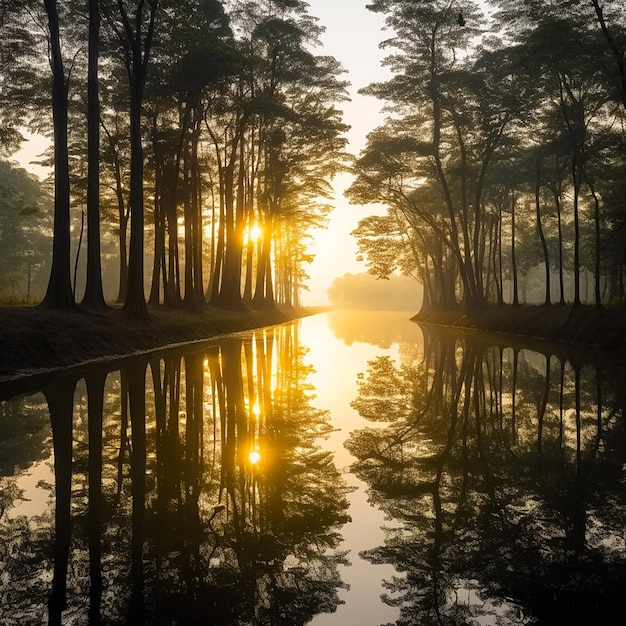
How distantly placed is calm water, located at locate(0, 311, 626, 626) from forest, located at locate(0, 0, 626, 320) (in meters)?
12.7

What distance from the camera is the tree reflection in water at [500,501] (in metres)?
3.71

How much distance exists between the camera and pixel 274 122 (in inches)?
1465

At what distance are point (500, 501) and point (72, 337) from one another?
48.4 feet

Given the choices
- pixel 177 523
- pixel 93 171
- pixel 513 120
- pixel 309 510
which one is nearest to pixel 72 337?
pixel 93 171

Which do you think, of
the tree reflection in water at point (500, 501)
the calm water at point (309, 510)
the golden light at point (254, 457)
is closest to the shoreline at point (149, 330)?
the calm water at point (309, 510)

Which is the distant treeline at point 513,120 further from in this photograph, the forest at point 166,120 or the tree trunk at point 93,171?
the tree trunk at point 93,171

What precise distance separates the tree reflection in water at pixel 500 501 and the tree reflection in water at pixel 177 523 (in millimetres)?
651

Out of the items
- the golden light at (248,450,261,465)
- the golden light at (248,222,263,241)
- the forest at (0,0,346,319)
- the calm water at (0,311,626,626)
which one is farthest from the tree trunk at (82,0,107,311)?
the golden light at (248,222,263,241)

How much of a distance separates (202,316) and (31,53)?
1457 centimetres

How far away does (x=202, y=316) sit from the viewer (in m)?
30.5

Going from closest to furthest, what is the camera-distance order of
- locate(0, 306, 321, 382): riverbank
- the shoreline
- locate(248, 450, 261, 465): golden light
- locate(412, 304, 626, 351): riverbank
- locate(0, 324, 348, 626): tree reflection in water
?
locate(0, 324, 348, 626): tree reflection in water < locate(248, 450, 261, 465): golden light < locate(0, 306, 321, 382): riverbank < the shoreline < locate(412, 304, 626, 351): riverbank

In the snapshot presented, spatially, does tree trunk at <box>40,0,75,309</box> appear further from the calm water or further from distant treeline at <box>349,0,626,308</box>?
distant treeline at <box>349,0,626,308</box>

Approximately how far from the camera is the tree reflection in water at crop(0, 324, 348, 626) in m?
3.65

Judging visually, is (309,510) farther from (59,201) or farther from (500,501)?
(59,201)
